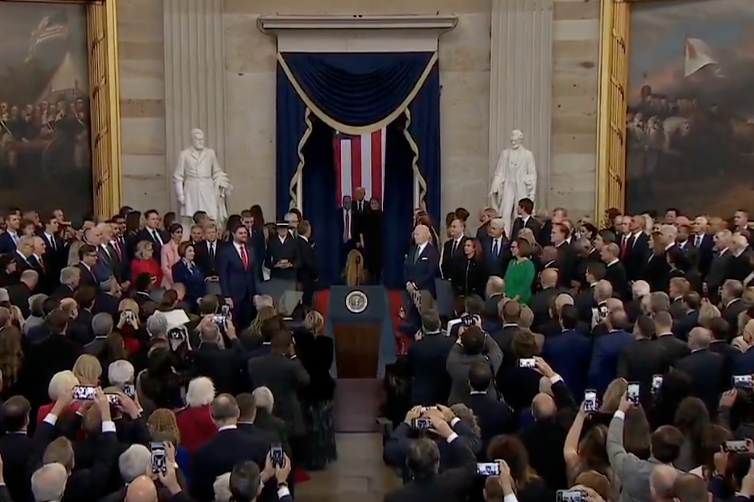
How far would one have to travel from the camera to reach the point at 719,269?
483 inches

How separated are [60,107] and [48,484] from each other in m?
13.5

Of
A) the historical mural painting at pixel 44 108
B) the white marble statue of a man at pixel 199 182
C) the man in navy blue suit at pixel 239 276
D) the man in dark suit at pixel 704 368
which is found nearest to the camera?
the man in dark suit at pixel 704 368

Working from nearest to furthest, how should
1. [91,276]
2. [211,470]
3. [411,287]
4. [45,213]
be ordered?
[211,470]
[91,276]
[411,287]
[45,213]

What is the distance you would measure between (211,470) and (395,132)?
12.7 m

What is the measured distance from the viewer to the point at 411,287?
13070 mm

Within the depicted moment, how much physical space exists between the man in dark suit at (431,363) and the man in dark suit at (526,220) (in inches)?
240

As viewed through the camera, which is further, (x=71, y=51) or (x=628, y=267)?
(x=71, y=51)

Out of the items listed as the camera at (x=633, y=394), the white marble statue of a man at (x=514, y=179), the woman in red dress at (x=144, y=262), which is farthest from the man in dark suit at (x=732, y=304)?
the white marble statue of a man at (x=514, y=179)

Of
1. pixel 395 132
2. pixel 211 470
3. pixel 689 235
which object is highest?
pixel 395 132

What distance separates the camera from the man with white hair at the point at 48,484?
5.31 m

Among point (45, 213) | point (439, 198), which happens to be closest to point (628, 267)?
point (439, 198)

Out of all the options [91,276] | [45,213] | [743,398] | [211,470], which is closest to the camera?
[211,470]

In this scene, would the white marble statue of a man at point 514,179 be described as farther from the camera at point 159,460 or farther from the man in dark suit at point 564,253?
the camera at point 159,460

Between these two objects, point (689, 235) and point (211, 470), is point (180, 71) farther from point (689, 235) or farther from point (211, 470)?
point (211, 470)
